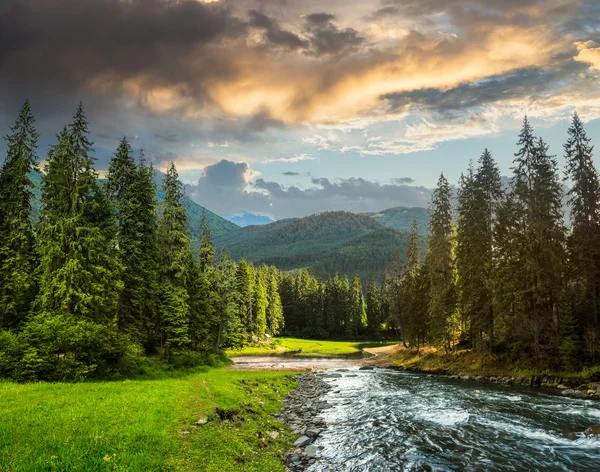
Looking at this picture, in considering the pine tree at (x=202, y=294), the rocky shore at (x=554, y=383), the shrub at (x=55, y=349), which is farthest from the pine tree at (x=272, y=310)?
the shrub at (x=55, y=349)

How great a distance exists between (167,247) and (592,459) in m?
36.9

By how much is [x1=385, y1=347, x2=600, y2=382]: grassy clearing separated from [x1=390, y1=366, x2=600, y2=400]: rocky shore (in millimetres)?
505

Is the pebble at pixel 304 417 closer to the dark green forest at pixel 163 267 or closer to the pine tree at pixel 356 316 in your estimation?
the dark green forest at pixel 163 267

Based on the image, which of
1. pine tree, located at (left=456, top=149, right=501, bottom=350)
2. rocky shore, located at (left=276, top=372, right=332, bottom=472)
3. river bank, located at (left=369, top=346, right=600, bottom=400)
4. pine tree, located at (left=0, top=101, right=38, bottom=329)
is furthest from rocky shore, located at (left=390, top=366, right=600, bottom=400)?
pine tree, located at (left=0, top=101, right=38, bottom=329)

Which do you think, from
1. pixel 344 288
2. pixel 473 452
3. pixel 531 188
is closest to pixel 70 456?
pixel 473 452

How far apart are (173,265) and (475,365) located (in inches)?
1387

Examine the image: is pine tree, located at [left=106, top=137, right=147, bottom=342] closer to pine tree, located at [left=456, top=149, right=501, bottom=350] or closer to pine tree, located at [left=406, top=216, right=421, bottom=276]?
pine tree, located at [left=456, top=149, right=501, bottom=350]

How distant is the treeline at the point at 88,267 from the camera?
24.7 m

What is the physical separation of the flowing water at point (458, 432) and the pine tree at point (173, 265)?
1690 cm

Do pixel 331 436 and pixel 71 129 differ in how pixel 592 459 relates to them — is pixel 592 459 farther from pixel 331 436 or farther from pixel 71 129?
pixel 71 129

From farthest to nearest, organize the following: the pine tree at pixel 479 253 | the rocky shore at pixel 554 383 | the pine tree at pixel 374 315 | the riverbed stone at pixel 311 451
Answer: the pine tree at pixel 374 315 < the pine tree at pixel 479 253 < the rocky shore at pixel 554 383 < the riverbed stone at pixel 311 451

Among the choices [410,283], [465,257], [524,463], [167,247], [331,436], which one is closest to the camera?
[524,463]

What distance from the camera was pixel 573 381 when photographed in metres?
30.7

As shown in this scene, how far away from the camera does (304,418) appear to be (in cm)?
2220
